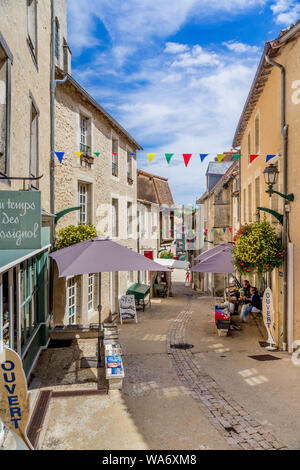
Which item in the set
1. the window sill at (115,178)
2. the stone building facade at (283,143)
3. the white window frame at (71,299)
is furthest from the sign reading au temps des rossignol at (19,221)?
the window sill at (115,178)

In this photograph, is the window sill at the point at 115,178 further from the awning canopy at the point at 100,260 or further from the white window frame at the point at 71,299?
the awning canopy at the point at 100,260

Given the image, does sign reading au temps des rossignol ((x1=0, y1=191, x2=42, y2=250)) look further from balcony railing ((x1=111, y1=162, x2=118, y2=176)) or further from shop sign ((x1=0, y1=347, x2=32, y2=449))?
balcony railing ((x1=111, y1=162, x2=118, y2=176))

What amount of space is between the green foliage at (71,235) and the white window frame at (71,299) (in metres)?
1.51

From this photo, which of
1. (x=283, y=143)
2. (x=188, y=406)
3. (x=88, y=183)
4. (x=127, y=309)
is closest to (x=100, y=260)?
(x=188, y=406)

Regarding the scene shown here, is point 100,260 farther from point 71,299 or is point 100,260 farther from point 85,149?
point 85,149

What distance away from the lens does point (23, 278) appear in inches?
243

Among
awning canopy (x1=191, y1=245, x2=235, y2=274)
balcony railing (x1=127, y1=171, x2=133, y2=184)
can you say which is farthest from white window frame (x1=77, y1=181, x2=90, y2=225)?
balcony railing (x1=127, y1=171, x2=133, y2=184)

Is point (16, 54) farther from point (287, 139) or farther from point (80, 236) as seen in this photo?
point (287, 139)

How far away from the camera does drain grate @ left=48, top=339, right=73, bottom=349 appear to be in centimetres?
817

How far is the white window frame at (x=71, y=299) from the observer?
10.4 m

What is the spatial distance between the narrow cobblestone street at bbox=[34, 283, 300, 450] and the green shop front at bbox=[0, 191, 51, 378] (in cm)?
133

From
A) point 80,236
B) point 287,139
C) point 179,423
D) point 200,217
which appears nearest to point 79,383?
point 179,423

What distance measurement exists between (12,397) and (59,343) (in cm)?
567
